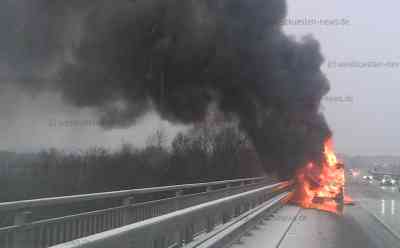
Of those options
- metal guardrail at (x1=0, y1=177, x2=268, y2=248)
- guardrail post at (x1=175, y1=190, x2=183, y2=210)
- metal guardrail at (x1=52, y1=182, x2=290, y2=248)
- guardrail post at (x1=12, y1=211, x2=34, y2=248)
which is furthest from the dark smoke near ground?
guardrail post at (x1=12, y1=211, x2=34, y2=248)

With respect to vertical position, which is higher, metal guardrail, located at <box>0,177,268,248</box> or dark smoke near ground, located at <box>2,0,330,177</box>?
dark smoke near ground, located at <box>2,0,330,177</box>

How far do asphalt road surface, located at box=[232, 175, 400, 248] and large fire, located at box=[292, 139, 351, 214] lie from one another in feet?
7.63

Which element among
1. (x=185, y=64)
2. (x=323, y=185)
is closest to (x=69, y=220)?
(x=185, y=64)

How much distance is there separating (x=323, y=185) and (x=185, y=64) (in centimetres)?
678

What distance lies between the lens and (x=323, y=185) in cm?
2267

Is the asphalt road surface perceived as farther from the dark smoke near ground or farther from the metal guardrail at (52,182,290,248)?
the dark smoke near ground

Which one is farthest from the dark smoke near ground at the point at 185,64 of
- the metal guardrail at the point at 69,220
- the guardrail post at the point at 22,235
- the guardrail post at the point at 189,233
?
the guardrail post at the point at 22,235

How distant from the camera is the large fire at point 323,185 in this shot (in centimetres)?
2022

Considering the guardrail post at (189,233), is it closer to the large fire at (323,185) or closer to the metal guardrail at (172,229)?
the metal guardrail at (172,229)

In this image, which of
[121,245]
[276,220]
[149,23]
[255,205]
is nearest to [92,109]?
[149,23]

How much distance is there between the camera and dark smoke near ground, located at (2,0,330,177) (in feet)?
58.2

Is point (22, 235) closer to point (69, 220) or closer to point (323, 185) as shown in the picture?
point (69, 220)

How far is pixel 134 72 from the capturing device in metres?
21.1

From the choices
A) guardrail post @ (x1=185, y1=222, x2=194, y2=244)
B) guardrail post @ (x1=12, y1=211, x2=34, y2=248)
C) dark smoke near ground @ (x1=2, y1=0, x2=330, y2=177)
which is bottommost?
guardrail post @ (x1=185, y1=222, x2=194, y2=244)
